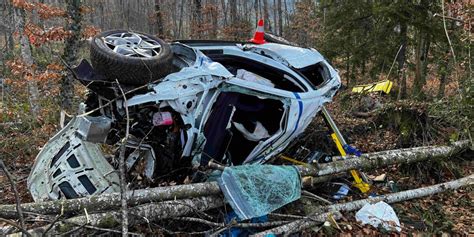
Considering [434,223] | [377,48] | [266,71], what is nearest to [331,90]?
[266,71]

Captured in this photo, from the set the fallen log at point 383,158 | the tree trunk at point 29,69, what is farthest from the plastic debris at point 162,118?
the tree trunk at point 29,69

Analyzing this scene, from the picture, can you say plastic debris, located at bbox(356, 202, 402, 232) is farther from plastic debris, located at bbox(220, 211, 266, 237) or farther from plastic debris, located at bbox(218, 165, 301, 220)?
plastic debris, located at bbox(220, 211, 266, 237)

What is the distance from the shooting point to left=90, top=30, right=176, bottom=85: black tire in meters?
4.15

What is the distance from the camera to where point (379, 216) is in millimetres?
4762

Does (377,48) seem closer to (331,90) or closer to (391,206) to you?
(331,90)

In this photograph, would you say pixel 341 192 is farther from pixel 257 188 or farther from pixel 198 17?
pixel 198 17

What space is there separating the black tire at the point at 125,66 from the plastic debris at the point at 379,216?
9.29 feet

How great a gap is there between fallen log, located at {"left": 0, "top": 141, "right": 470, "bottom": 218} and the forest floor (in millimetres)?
346

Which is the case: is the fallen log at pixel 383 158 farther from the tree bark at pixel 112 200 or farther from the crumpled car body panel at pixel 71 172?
the crumpled car body panel at pixel 71 172

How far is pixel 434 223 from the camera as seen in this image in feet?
16.1

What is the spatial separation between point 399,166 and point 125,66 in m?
4.48

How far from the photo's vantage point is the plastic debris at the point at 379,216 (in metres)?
4.66

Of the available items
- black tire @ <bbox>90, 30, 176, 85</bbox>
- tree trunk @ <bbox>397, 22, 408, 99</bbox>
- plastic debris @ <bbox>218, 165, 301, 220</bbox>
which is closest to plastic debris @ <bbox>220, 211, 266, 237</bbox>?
plastic debris @ <bbox>218, 165, 301, 220</bbox>

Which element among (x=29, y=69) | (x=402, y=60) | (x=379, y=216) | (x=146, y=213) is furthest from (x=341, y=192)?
(x=402, y=60)
